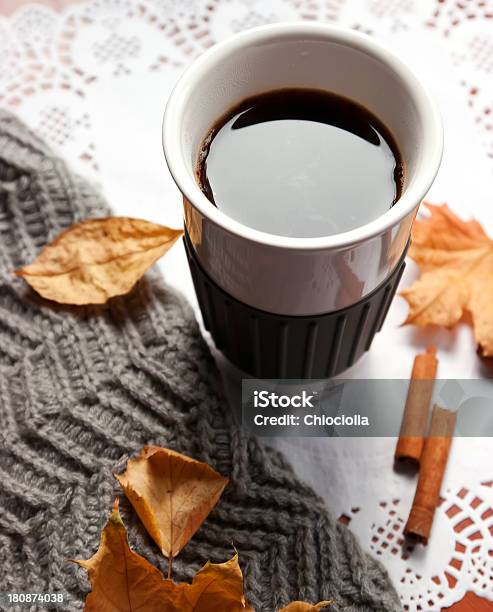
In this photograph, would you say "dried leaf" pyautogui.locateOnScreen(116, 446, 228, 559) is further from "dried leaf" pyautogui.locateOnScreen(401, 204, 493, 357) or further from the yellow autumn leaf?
"dried leaf" pyautogui.locateOnScreen(401, 204, 493, 357)

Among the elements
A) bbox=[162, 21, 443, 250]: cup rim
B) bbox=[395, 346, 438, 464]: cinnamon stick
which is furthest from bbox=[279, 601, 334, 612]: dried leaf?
bbox=[162, 21, 443, 250]: cup rim

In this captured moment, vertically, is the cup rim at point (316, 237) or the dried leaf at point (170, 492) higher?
the cup rim at point (316, 237)

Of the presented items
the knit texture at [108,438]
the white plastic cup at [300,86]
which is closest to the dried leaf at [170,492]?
the knit texture at [108,438]

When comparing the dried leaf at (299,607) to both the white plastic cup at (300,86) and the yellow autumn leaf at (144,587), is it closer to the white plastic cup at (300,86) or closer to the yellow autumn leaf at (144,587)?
the yellow autumn leaf at (144,587)

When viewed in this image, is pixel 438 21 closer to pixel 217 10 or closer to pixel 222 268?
pixel 217 10

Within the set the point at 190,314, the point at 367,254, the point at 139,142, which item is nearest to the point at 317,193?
the point at 367,254

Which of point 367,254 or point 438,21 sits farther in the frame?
point 438,21
